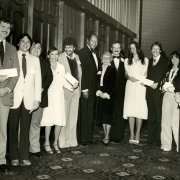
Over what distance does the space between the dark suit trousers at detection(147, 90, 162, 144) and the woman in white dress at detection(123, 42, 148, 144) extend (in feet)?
0.31

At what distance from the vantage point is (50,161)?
361 centimetres

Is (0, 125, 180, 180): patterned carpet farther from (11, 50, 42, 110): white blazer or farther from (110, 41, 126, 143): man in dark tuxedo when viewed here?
(11, 50, 42, 110): white blazer

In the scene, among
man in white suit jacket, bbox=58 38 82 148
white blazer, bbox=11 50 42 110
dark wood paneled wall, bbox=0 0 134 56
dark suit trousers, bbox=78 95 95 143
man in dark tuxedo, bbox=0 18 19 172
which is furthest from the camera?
dark suit trousers, bbox=78 95 95 143

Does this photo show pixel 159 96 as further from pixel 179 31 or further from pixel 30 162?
pixel 179 31

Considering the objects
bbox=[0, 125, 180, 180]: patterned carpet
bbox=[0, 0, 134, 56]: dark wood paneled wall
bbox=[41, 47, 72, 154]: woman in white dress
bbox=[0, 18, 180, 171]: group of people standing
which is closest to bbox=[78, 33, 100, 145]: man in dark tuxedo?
bbox=[0, 18, 180, 171]: group of people standing

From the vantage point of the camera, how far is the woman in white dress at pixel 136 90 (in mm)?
4773

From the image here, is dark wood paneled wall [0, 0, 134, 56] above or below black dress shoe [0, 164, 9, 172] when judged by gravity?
above

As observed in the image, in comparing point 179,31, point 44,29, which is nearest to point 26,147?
point 44,29

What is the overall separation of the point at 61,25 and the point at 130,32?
18.0ft

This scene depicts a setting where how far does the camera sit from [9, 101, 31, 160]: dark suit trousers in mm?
3309

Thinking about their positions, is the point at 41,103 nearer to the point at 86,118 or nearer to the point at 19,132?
the point at 19,132

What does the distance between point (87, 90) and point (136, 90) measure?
0.79 m

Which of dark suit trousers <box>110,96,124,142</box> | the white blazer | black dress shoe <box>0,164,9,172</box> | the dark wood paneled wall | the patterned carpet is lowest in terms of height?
the patterned carpet

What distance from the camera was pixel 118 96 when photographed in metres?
4.77
